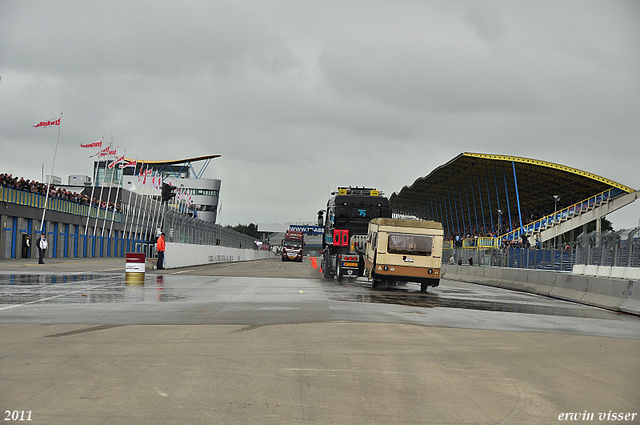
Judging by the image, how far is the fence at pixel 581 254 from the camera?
829 inches

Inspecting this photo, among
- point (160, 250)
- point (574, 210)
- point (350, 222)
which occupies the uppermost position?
point (574, 210)

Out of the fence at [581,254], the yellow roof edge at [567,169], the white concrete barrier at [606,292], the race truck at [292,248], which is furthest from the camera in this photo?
the race truck at [292,248]

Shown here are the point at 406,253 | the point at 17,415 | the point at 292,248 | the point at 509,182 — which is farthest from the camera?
the point at 292,248

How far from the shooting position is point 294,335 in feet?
34.5

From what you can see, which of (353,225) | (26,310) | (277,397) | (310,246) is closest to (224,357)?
(277,397)

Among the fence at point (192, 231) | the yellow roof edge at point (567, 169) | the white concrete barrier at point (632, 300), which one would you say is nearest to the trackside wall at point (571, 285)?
the white concrete barrier at point (632, 300)

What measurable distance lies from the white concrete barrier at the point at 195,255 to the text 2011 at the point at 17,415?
100 ft

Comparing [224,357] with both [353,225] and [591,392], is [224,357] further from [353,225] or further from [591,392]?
[353,225]

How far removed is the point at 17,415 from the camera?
222 inches

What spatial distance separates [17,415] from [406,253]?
19.5 m

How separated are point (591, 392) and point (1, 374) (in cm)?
622

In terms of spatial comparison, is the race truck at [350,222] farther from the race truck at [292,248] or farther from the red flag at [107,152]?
the race truck at [292,248]

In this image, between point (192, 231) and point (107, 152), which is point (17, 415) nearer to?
point (192, 231)

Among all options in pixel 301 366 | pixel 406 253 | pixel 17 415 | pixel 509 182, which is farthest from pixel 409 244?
pixel 509 182
